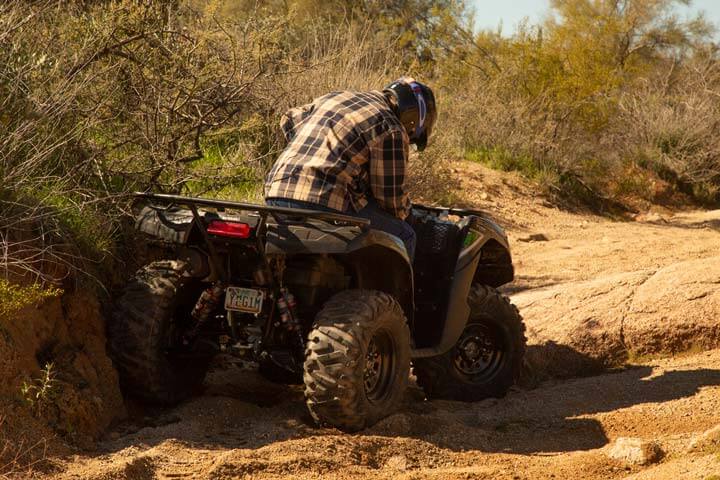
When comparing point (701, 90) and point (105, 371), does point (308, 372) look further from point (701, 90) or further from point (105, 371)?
point (701, 90)

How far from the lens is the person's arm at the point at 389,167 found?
19.2ft

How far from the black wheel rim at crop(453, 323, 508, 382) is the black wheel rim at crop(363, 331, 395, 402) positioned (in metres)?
1.16

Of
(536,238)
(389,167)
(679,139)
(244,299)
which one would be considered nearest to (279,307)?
(244,299)

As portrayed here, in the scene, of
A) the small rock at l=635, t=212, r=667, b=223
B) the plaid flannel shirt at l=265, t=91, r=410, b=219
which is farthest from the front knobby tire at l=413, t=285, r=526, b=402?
the small rock at l=635, t=212, r=667, b=223

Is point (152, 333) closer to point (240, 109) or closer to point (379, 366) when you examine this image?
point (379, 366)

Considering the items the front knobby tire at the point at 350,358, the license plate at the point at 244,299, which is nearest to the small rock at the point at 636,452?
the front knobby tire at the point at 350,358

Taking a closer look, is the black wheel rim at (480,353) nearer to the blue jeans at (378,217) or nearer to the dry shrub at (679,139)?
the blue jeans at (378,217)

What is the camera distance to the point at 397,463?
507cm

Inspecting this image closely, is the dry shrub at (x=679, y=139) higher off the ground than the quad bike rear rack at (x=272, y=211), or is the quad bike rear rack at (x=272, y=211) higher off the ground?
the dry shrub at (x=679, y=139)

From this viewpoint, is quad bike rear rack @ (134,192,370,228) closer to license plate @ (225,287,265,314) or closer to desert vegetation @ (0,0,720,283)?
license plate @ (225,287,265,314)

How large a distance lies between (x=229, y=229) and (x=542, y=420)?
2205 mm

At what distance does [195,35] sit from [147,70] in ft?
3.82

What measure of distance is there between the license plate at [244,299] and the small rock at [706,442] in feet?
7.45

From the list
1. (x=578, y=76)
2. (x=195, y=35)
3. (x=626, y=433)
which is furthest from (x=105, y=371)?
(x=578, y=76)
